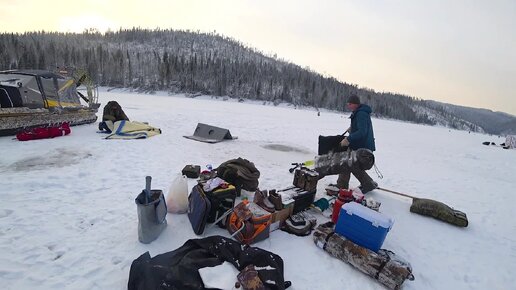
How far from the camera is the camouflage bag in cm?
532

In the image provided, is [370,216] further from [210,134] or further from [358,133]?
[210,134]

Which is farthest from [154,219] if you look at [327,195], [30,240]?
[327,195]

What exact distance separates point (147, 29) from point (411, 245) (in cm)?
17488

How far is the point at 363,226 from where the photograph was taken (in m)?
3.60

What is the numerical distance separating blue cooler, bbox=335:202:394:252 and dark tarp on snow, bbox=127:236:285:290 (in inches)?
48.6

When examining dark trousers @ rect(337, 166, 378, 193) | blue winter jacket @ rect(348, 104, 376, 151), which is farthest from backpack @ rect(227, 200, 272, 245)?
blue winter jacket @ rect(348, 104, 376, 151)

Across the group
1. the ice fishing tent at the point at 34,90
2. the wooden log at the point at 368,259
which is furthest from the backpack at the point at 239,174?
the ice fishing tent at the point at 34,90

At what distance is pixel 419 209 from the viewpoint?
18.4 feet

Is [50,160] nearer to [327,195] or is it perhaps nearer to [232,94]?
[327,195]

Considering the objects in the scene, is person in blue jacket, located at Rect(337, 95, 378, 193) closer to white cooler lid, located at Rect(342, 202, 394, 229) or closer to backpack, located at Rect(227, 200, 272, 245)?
white cooler lid, located at Rect(342, 202, 394, 229)

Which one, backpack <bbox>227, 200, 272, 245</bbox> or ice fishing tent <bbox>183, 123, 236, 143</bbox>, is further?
ice fishing tent <bbox>183, 123, 236, 143</bbox>

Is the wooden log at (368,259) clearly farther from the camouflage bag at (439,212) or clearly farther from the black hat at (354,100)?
the black hat at (354,100)

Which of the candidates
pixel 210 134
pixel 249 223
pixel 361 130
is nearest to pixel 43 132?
pixel 210 134

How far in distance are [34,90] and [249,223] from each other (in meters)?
10.00
